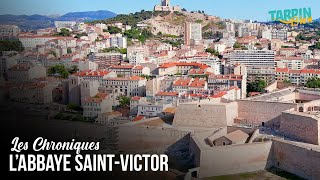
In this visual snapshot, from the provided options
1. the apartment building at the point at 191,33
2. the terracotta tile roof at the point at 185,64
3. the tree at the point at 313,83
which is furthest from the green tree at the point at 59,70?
the apartment building at the point at 191,33

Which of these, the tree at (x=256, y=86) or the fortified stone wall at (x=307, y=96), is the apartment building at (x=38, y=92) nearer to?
the fortified stone wall at (x=307, y=96)

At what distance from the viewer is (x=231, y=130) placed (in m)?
7.72

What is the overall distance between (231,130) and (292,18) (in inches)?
482

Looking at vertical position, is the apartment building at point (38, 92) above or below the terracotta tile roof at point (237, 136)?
above

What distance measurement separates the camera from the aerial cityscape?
629cm

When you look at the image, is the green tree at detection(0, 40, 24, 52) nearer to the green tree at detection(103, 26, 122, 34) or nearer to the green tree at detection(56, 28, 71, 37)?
the green tree at detection(56, 28, 71, 37)

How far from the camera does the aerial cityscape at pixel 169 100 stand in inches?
248

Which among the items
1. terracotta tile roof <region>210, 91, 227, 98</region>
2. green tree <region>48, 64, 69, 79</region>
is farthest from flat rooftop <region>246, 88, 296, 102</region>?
green tree <region>48, 64, 69, 79</region>

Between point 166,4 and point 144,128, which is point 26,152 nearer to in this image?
point 144,128

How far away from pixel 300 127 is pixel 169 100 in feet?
11.8

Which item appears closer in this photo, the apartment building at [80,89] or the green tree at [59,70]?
the apartment building at [80,89]

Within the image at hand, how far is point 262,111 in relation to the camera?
27.0 feet

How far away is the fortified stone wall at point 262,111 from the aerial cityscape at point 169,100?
2 cm

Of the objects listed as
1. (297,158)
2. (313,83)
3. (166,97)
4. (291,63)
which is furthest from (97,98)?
(291,63)
